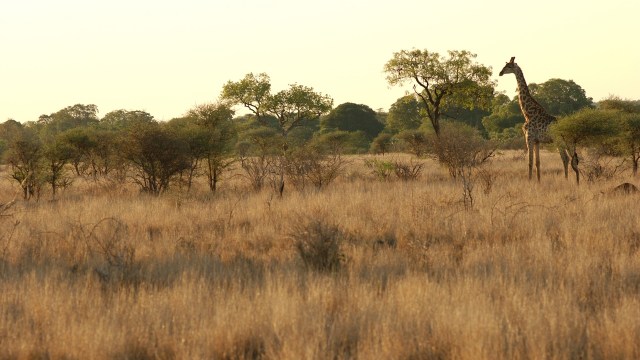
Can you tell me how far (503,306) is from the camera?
4.53m

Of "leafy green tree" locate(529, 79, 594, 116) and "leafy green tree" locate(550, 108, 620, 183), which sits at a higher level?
"leafy green tree" locate(529, 79, 594, 116)

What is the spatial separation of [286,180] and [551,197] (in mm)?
8531

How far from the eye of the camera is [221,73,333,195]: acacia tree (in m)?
49.7

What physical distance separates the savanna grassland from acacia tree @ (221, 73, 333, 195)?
133 ft

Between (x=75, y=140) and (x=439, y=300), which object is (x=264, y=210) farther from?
(x=75, y=140)

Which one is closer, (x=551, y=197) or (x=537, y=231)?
(x=537, y=231)

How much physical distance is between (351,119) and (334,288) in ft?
176

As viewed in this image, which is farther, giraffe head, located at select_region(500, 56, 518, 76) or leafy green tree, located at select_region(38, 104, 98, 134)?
leafy green tree, located at select_region(38, 104, 98, 134)

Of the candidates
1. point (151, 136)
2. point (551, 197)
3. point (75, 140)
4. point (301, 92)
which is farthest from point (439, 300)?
point (301, 92)

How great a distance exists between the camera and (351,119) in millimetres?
58344

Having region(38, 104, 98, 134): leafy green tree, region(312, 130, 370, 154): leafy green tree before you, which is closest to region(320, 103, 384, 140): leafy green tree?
region(312, 130, 370, 154): leafy green tree

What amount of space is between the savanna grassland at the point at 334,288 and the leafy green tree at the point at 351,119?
158 ft

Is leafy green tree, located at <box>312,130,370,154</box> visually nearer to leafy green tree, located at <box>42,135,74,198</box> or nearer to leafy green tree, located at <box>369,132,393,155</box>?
leafy green tree, located at <box>369,132,393,155</box>

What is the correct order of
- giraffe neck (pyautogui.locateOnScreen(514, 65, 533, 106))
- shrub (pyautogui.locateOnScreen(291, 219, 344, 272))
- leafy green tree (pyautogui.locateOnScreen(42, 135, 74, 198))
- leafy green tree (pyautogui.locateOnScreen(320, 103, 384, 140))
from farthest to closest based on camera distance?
leafy green tree (pyautogui.locateOnScreen(320, 103, 384, 140)) < leafy green tree (pyautogui.locateOnScreen(42, 135, 74, 198)) < giraffe neck (pyautogui.locateOnScreen(514, 65, 533, 106)) < shrub (pyautogui.locateOnScreen(291, 219, 344, 272))
